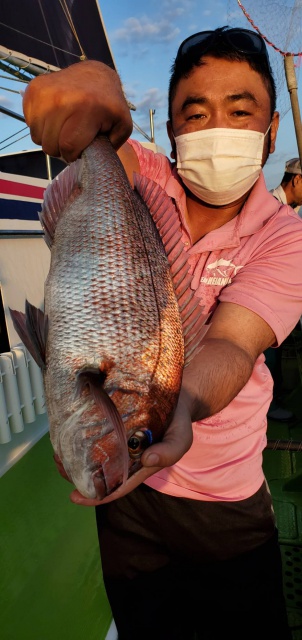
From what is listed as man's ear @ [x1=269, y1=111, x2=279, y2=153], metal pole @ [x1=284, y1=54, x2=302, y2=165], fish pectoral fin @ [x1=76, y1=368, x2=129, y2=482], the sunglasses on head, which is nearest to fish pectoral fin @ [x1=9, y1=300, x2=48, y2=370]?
fish pectoral fin @ [x1=76, y1=368, x2=129, y2=482]

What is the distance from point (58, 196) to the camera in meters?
1.56

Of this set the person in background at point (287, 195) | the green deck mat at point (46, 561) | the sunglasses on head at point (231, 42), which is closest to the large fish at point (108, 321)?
the sunglasses on head at point (231, 42)

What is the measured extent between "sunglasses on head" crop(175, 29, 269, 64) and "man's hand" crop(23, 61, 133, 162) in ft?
2.15

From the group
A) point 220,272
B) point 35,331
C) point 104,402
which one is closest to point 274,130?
point 220,272

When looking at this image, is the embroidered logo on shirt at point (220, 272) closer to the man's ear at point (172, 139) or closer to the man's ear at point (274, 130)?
the man's ear at point (172, 139)

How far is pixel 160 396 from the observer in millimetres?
1163

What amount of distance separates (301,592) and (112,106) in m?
3.23

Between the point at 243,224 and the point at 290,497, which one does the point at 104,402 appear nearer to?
the point at 243,224

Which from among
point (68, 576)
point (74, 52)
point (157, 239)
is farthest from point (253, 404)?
point (74, 52)

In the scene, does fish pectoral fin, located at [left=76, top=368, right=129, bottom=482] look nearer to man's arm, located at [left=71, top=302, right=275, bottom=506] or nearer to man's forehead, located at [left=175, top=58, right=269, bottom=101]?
man's arm, located at [left=71, top=302, right=275, bottom=506]

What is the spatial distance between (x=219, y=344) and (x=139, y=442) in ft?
1.86

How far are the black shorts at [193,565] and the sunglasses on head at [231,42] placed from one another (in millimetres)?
2108

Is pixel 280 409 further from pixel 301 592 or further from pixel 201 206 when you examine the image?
pixel 201 206

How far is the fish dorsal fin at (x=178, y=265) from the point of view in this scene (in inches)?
54.0
